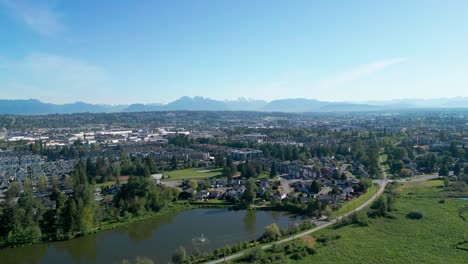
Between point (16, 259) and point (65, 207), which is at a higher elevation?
point (65, 207)

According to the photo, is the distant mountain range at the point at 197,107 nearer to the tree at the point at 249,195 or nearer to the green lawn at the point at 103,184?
the green lawn at the point at 103,184

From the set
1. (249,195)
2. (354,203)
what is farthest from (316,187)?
(249,195)

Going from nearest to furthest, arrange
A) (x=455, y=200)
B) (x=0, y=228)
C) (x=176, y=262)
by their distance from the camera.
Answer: (x=176, y=262) → (x=0, y=228) → (x=455, y=200)

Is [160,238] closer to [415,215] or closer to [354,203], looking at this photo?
[354,203]

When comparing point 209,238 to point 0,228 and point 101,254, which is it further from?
point 0,228

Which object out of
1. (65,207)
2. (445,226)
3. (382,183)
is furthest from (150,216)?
(382,183)
